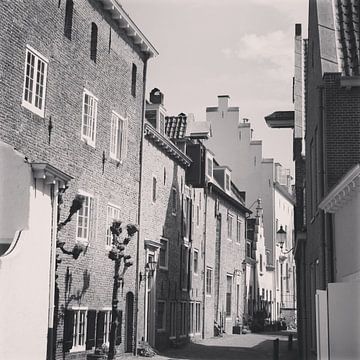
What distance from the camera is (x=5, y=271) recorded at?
10.6 m

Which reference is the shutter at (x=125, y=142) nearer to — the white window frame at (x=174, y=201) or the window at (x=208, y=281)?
the white window frame at (x=174, y=201)

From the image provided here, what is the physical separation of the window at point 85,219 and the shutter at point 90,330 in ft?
7.68

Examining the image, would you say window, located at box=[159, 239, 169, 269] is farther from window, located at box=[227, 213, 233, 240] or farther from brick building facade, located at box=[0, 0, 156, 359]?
window, located at box=[227, 213, 233, 240]

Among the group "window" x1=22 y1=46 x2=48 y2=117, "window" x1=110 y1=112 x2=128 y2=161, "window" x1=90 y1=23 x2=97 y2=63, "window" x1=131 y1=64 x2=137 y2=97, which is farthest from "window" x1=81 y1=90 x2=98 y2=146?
"window" x1=131 y1=64 x2=137 y2=97

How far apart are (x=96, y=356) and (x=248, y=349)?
11656 mm

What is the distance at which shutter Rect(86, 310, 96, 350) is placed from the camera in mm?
19828

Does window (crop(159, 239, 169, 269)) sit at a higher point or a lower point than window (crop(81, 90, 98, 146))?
lower

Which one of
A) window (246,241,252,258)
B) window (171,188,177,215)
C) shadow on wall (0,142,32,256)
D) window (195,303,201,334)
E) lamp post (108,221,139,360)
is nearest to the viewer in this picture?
shadow on wall (0,142,32,256)

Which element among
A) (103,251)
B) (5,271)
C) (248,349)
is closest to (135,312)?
(103,251)

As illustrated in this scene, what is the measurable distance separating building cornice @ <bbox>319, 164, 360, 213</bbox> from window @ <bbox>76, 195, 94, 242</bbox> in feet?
24.7

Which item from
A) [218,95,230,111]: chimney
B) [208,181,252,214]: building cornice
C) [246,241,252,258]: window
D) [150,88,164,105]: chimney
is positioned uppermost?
[218,95,230,111]: chimney

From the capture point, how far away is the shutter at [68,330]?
18.0 m

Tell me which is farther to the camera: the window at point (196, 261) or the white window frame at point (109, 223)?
the window at point (196, 261)

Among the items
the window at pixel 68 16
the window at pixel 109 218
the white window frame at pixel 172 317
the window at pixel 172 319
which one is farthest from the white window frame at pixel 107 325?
the window at pixel 68 16
